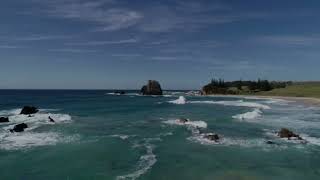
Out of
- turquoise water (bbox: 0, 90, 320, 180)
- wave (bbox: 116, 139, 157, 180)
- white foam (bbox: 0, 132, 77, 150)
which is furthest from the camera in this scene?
white foam (bbox: 0, 132, 77, 150)

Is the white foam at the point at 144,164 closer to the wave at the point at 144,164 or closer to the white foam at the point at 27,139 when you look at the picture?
the wave at the point at 144,164

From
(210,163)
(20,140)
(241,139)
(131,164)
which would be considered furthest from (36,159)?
(241,139)

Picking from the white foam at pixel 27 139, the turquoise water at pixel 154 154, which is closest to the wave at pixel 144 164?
the turquoise water at pixel 154 154

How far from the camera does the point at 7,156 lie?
31406mm

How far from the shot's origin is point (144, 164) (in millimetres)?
28547

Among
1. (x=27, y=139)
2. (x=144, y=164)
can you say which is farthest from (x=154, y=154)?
(x=27, y=139)

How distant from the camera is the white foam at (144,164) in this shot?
2518cm

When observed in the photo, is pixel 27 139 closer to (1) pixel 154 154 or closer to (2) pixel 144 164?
(1) pixel 154 154

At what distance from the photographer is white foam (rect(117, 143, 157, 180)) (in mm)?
25178

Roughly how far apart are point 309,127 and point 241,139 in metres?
15.4

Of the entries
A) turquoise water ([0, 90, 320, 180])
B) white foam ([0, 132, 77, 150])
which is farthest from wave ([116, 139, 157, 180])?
white foam ([0, 132, 77, 150])

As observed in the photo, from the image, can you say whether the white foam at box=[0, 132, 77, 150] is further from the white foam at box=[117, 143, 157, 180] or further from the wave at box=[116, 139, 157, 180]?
the white foam at box=[117, 143, 157, 180]

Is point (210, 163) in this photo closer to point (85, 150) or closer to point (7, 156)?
point (85, 150)

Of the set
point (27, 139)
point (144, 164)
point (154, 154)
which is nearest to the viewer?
point (144, 164)
